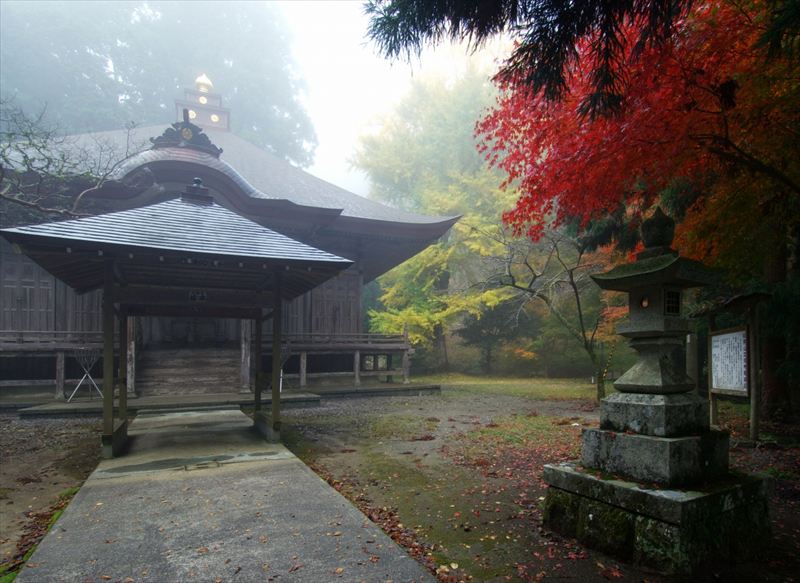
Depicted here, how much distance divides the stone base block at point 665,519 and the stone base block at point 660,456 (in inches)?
4.0

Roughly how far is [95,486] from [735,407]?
1092cm

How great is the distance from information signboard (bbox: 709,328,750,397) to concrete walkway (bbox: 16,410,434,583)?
521cm

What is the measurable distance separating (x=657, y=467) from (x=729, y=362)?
410cm

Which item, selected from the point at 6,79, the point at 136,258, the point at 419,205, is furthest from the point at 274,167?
the point at 6,79

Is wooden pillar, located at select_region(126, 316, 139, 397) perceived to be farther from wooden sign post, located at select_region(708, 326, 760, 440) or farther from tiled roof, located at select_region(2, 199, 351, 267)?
wooden sign post, located at select_region(708, 326, 760, 440)

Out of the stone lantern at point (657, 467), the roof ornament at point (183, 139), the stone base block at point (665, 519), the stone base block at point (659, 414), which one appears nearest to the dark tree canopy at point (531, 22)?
the stone lantern at point (657, 467)

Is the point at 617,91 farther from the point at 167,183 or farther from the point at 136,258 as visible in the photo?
the point at 167,183

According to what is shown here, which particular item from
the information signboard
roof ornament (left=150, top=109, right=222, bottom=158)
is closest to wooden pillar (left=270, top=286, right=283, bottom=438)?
the information signboard

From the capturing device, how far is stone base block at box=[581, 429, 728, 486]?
124 inches

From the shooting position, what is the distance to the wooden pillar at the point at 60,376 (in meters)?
10.4

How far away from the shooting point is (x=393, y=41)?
3.63m

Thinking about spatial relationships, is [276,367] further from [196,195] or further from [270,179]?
[270,179]

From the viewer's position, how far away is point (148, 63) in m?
31.3

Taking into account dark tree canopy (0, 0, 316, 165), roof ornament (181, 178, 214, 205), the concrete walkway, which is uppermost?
dark tree canopy (0, 0, 316, 165)
